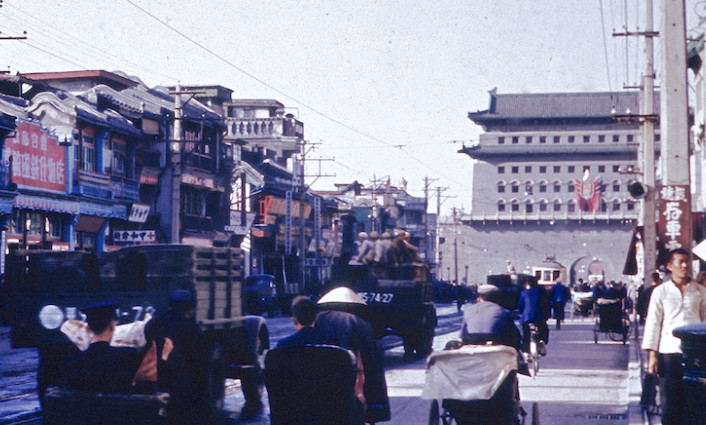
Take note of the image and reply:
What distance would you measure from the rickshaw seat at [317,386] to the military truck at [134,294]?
533cm

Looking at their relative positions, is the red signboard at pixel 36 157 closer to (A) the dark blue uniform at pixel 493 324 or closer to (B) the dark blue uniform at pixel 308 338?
(A) the dark blue uniform at pixel 493 324

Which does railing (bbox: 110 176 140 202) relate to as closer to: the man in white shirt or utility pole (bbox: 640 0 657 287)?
utility pole (bbox: 640 0 657 287)

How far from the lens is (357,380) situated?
6.68 m

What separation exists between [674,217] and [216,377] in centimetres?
732

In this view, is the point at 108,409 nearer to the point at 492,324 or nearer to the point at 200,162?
the point at 492,324

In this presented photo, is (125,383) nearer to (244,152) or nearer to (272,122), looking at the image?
(244,152)

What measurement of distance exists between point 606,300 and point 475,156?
76.4 m

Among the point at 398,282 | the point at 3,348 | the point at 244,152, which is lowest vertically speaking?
the point at 3,348

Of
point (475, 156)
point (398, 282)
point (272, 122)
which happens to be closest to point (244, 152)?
→ point (272, 122)

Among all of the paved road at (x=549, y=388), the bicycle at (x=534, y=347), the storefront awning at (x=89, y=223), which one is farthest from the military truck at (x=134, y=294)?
the storefront awning at (x=89, y=223)

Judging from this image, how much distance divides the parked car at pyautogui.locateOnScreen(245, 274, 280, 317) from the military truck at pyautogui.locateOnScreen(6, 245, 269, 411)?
100 ft

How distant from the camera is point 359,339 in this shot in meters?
7.13

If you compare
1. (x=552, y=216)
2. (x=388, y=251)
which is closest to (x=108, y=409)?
(x=388, y=251)

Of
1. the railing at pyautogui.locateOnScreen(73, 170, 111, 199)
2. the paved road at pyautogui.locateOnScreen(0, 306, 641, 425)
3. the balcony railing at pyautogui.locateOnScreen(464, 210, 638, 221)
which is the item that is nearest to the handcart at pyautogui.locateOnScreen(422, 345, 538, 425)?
the paved road at pyautogui.locateOnScreen(0, 306, 641, 425)
